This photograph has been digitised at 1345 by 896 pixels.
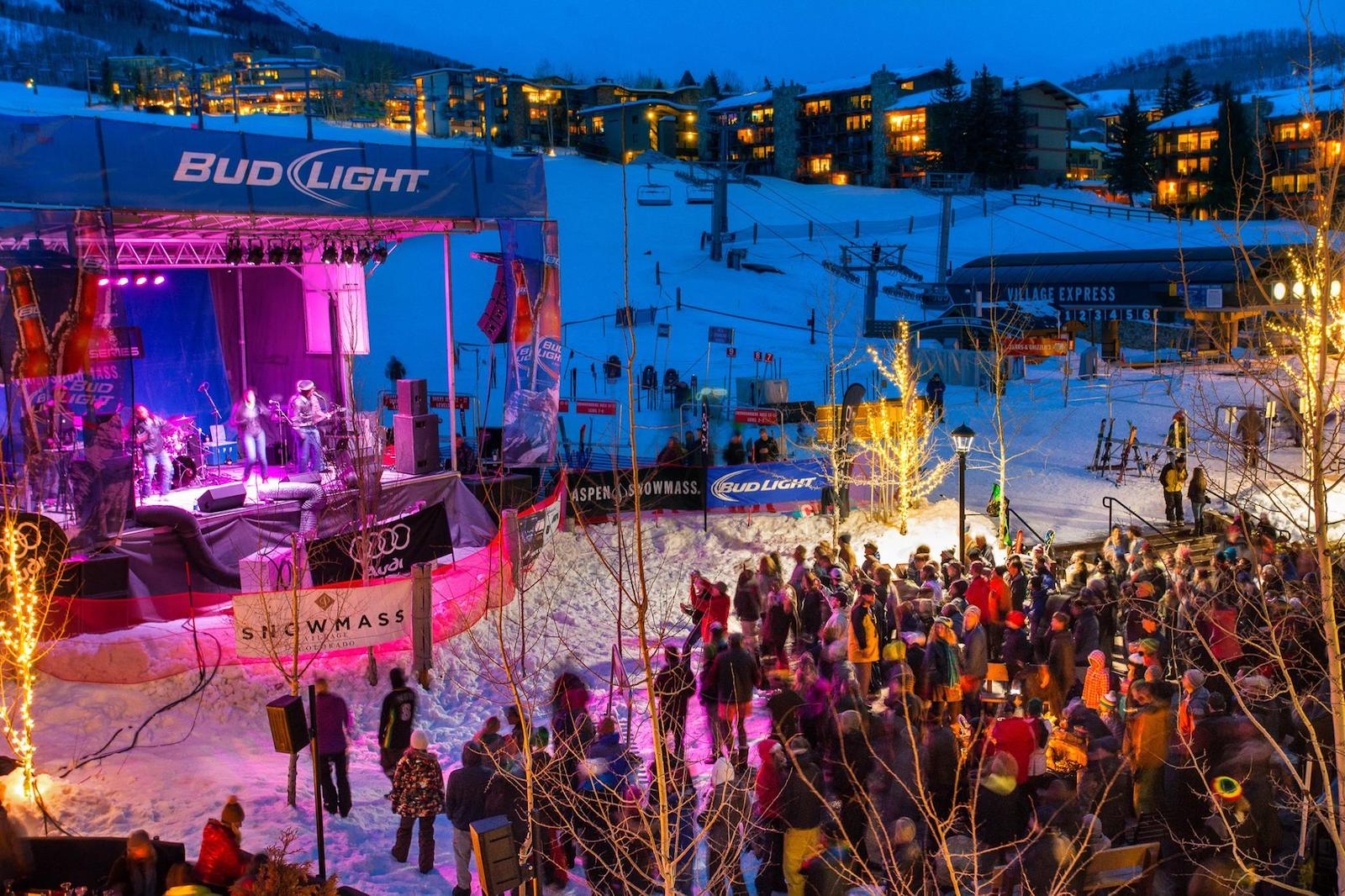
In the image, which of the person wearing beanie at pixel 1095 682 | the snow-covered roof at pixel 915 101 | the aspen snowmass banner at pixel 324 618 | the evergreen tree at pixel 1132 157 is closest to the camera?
the person wearing beanie at pixel 1095 682

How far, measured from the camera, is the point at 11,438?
1137 cm

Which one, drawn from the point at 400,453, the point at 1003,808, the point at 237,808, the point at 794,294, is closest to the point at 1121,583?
the point at 1003,808

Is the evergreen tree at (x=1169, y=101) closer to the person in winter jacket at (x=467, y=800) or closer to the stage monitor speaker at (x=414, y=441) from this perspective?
the stage monitor speaker at (x=414, y=441)

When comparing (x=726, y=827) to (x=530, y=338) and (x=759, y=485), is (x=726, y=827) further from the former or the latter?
(x=530, y=338)

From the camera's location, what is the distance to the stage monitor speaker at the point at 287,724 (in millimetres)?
6879

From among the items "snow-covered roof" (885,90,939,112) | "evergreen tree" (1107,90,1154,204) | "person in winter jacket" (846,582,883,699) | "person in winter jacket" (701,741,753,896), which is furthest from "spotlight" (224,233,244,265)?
"snow-covered roof" (885,90,939,112)

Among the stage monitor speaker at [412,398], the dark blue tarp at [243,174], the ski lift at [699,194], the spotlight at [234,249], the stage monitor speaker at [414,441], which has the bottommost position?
the stage monitor speaker at [414,441]

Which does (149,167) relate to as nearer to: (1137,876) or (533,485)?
(533,485)

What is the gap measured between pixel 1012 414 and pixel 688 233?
2789cm

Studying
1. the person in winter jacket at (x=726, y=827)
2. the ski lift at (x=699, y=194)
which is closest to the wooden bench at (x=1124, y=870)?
the person in winter jacket at (x=726, y=827)

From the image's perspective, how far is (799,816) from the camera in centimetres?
675

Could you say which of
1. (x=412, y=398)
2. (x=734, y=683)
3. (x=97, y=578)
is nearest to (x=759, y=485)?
(x=412, y=398)

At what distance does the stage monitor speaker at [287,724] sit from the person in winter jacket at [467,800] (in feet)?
3.14

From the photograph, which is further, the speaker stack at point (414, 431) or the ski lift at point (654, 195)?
the ski lift at point (654, 195)
